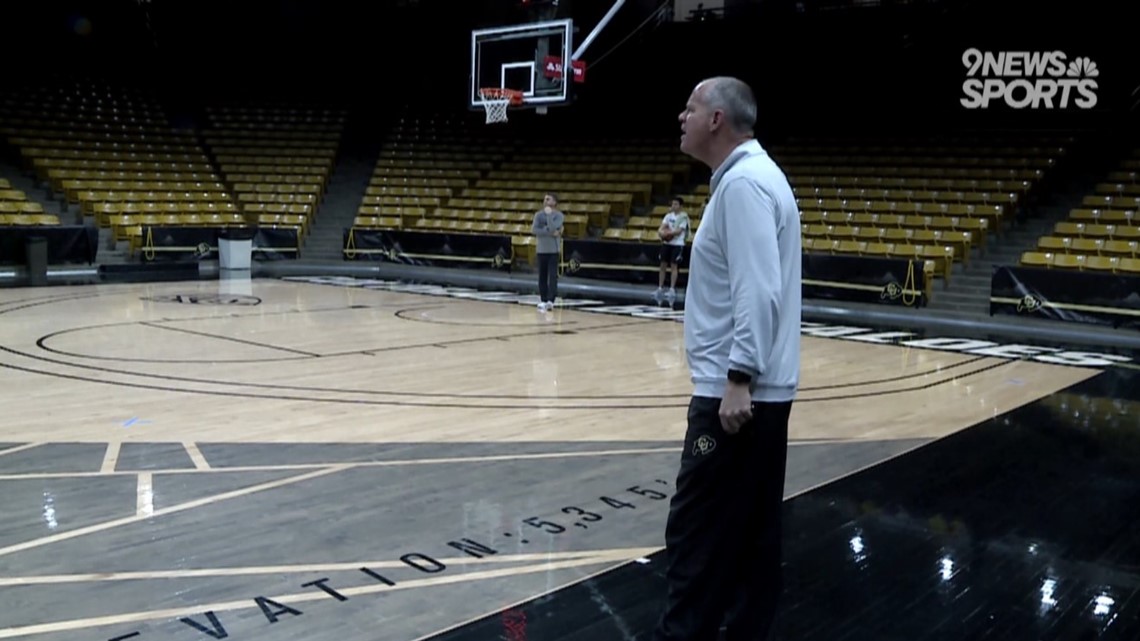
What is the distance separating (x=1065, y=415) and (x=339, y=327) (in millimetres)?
7393

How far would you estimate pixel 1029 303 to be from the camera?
14008mm

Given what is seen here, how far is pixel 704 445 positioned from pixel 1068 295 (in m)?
12.4

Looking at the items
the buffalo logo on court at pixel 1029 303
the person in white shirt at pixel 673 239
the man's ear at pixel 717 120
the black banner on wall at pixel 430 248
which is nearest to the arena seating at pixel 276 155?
the black banner on wall at pixel 430 248

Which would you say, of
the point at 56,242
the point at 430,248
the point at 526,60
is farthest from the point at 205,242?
the point at 526,60

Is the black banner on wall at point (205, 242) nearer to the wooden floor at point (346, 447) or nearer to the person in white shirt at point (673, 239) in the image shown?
the wooden floor at point (346, 447)

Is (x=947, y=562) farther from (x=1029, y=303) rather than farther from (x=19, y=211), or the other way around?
(x=19, y=211)

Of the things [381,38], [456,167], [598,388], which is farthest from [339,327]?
[381,38]

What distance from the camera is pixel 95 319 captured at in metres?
11.9

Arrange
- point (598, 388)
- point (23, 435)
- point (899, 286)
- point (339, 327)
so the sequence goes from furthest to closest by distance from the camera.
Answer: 1. point (899, 286)
2. point (339, 327)
3. point (598, 388)
4. point (23, 435)

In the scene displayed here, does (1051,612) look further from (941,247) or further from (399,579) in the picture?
(941,247)

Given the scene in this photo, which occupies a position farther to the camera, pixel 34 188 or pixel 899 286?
pixel 34 188

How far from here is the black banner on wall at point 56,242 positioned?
54.9 ft

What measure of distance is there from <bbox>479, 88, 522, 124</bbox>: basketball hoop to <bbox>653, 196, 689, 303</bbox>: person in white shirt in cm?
378

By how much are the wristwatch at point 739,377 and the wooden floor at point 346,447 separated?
4.90 feet
